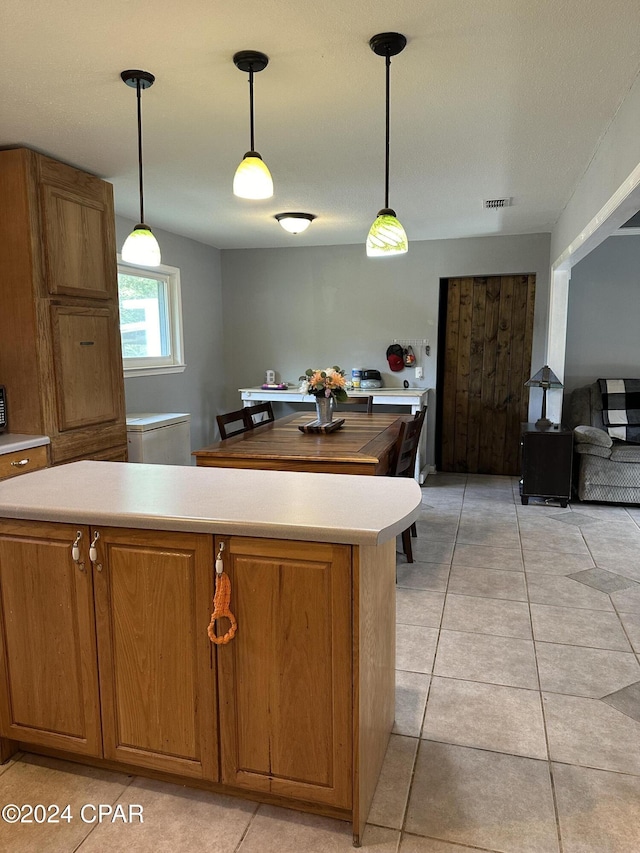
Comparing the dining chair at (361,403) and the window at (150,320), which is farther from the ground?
the window at (150,320)

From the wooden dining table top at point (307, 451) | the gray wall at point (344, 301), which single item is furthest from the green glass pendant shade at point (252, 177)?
the gray wall at point (344, 301)

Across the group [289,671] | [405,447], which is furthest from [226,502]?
[405,447]

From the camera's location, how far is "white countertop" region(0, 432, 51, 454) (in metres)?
2.83

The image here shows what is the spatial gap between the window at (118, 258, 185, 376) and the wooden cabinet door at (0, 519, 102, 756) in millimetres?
3143

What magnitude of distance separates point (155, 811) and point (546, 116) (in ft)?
10.3

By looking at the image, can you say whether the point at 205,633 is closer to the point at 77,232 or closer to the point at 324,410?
the point at 324,410

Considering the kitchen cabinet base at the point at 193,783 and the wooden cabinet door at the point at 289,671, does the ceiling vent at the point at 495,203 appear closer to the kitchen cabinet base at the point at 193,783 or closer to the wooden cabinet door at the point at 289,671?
the wooden cabinet door at the point at 289,671

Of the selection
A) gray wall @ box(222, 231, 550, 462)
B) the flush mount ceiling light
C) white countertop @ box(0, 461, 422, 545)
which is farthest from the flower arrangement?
gray wall @ box(222, 231, 550, 462)

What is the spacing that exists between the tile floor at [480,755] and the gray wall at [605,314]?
2840 mm

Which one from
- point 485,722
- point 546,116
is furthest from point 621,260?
point 485,722

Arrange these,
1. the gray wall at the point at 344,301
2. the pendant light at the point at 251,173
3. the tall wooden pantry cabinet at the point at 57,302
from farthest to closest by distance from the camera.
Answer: the gray wall at the point at 344,301
the tall wooden pantry cabinet at the point at 57,302
the pendant light at the point at 251,173

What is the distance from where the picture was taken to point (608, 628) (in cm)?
273

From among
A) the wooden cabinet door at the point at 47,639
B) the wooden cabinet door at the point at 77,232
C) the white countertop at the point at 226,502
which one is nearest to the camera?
the white countertop at the point at 226,502

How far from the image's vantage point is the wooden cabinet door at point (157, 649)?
5.20 ft
